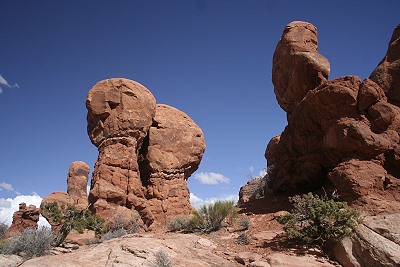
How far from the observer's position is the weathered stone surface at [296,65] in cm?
1516

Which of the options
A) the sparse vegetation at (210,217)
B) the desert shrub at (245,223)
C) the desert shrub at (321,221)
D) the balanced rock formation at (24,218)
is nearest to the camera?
the desert shrub at (321,221)

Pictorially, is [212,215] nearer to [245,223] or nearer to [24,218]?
[245,223]

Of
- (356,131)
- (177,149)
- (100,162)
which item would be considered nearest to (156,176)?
(177,149)

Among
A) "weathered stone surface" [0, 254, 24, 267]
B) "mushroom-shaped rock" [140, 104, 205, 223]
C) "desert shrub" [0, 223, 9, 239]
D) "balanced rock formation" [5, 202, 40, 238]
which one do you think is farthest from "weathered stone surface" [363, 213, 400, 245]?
"balanced rock formation" [5, 202, 40, 238]

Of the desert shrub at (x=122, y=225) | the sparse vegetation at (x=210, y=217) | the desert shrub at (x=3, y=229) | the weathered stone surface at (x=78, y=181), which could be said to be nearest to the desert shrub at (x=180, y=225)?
the sparse vegetation at (x=210, y=217)

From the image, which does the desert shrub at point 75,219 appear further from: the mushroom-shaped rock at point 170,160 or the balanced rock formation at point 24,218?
the balanced rock formation at point 24,218

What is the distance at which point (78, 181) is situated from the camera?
137 ft

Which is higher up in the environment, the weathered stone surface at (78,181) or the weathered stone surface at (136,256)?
the weathered stone surface at (78,181)

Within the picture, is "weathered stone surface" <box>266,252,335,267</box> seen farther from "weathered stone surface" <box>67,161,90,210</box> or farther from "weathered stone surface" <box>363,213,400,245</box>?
"weathered stone surface" <box>67,161,90,210</box>

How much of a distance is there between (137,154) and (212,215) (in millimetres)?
10112

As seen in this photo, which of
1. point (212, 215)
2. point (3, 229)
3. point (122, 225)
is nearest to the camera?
point (212, 215)

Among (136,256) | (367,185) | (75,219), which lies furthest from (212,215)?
(75,219)

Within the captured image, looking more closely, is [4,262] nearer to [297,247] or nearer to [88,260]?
[88,260]

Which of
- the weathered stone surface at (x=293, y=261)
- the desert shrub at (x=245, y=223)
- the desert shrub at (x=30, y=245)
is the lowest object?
the weathered stone surface at (x=293, y=261)
